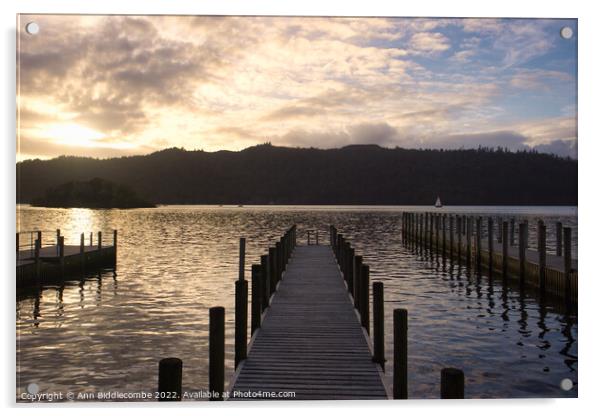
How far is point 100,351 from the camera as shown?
1358 centimetres

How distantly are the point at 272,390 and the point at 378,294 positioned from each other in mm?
2881

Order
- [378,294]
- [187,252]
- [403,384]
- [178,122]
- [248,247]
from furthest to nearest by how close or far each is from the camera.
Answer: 1. [248,247]
2. [187,252]
3. [178,122]
4. [378,294]
5. [403,384]

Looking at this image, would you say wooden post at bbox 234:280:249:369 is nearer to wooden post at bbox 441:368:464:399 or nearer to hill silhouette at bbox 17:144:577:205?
hill silhouette at bbox 17:144:577:205

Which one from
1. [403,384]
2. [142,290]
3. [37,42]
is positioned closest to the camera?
[403,384]

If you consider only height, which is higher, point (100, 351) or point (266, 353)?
point (266, 353)

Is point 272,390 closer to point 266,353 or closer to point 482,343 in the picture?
point 266,353

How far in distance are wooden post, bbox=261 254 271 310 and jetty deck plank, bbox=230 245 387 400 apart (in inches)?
8.1

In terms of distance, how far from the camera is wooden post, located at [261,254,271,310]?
42.8 feet

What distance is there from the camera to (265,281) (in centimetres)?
1378

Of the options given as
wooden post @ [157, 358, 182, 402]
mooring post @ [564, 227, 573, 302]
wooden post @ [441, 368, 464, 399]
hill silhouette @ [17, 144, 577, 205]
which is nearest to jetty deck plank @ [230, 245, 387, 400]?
wooden post @ [157, 358, 182, 402]

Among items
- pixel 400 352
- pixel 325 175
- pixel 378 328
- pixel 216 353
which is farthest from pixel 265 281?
pixel 325 175

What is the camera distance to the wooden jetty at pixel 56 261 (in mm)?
21500

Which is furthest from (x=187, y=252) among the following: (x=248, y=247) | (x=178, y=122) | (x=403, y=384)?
(x=403, y=384)

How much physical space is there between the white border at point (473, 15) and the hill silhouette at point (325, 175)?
0.35 meters
